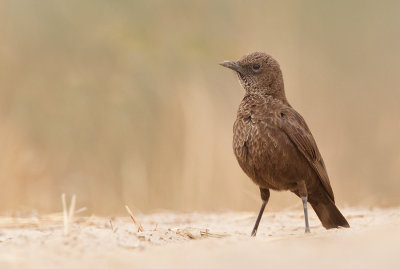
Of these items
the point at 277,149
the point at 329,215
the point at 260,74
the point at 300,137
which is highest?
the point at 260,74

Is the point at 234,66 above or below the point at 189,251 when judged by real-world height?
above

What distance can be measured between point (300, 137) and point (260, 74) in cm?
81

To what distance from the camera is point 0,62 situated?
28.1 ft

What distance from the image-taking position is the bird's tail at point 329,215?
6258 mm

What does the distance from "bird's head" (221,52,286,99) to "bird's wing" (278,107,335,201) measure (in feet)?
1.12

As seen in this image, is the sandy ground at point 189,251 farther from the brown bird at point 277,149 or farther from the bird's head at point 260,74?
the bird's head at point 260,74

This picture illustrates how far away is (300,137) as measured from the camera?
5871 mm

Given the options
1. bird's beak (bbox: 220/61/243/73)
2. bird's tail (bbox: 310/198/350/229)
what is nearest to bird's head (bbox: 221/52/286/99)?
bird's beak (bbox: 220/61/243/73)

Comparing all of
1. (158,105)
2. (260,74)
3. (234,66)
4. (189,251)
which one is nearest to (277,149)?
(260,74)

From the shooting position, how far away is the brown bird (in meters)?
5.77

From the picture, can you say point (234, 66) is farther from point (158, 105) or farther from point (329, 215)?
point (158, 105)

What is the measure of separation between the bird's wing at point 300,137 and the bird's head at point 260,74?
1.12 feet

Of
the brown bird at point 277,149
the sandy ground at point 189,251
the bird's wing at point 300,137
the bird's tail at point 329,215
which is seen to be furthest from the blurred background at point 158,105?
the sandy ground at point 189,251

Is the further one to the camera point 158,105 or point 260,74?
point 158,105
